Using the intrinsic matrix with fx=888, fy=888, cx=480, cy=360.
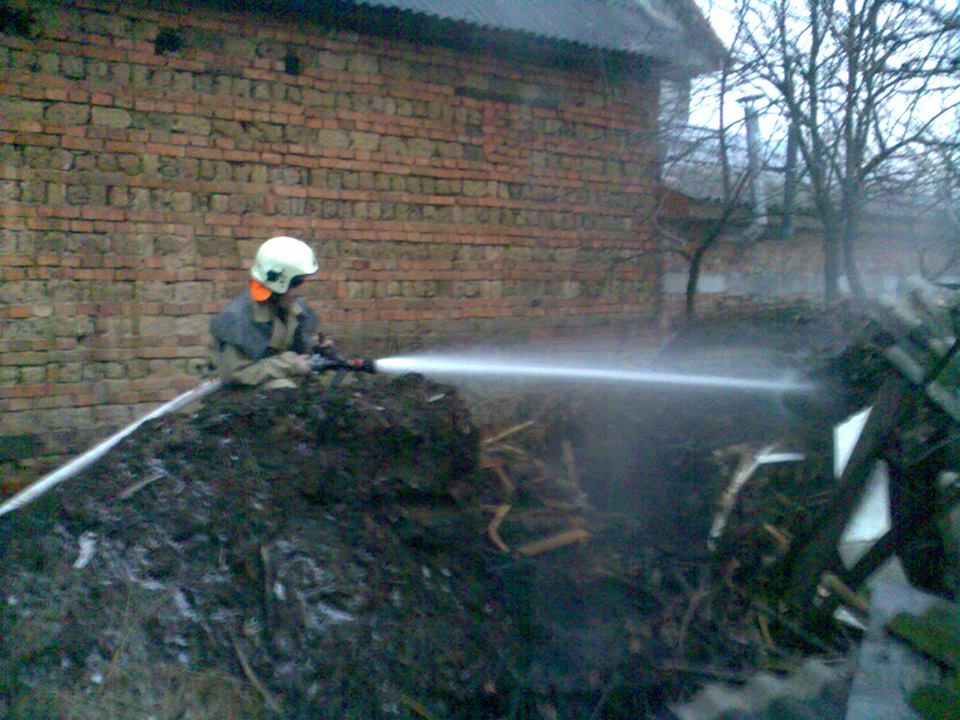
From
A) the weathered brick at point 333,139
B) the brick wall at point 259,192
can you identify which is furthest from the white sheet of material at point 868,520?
the weathered brick at point 333,139

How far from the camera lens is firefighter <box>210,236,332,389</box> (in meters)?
4.83

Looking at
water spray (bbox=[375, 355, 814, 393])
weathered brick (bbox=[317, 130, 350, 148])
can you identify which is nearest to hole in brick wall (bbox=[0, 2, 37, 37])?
weathered brick (bbox=[317, 130, 350, 148])

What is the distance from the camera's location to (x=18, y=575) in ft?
11.0

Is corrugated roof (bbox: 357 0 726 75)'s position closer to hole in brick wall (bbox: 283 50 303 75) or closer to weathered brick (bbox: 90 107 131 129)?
hole in brick wall (bbox: 283 50 303 75)

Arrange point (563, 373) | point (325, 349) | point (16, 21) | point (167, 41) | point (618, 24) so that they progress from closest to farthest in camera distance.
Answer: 1. point (325, 349)
2. point (16, 21)
3. point (167, 41)
4. point (563, 373)
5. point (618, 24)

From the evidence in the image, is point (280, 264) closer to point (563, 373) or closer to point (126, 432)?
point (126, 432)

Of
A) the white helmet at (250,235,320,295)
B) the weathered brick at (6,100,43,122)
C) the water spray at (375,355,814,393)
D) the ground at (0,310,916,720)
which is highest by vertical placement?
the weathered brick at (6,100,43,122)

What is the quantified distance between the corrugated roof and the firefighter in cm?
402

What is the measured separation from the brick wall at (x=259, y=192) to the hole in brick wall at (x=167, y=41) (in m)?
0.03

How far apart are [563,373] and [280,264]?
3.88 meters

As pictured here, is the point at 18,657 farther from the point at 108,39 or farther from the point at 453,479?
the point at 108,39

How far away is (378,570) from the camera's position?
3723 mm

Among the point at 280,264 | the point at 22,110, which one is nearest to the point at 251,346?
the point at 280,264

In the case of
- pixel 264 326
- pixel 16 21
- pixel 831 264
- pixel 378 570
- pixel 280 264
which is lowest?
pixel 378 570
